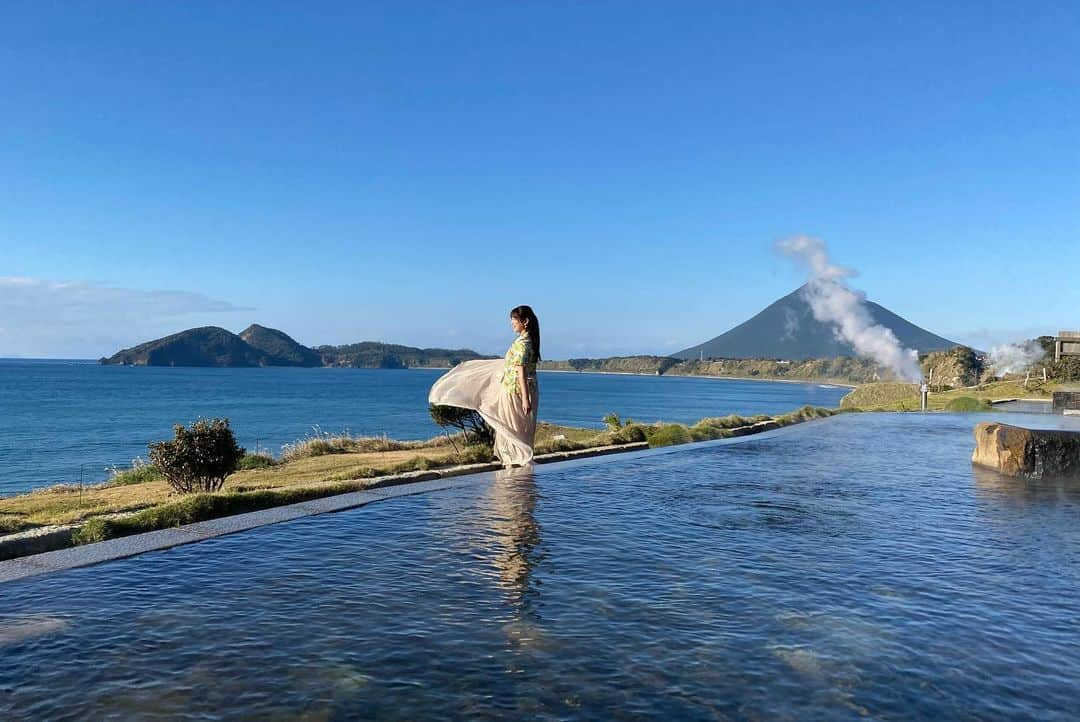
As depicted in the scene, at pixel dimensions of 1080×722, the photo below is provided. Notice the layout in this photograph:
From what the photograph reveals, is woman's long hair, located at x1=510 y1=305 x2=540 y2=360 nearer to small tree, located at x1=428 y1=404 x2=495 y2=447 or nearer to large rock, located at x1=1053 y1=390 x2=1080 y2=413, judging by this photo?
small tree, located at x1=428 y1=404 x2=495 y2=447

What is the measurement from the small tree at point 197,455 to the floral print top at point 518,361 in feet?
18.2

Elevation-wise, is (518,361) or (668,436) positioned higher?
(518,361)

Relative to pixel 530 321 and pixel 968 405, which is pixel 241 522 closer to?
pixel 530 321

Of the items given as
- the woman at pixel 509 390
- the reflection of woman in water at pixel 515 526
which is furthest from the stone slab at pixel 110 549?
the woman at pixel 509 390

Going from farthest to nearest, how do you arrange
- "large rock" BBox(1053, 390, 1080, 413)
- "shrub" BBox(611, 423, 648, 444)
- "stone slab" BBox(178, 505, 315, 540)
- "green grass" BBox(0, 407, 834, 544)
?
"large rock" BBox(1053, 390, 1080, 413) < "shrub" BBox(611, 423, 648, 444) < "green grass" BBox(0, 407, 834, 544) < "stone slab" BBox(178, 505, 315, 540)

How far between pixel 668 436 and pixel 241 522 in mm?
13388

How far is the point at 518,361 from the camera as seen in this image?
12031mm

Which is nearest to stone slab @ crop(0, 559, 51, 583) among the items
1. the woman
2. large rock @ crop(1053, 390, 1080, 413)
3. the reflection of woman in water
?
the reflection of woman in water

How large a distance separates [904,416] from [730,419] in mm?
10957

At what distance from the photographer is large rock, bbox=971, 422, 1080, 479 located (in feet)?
44.3

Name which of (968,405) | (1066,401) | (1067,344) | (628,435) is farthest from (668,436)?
(968,405)

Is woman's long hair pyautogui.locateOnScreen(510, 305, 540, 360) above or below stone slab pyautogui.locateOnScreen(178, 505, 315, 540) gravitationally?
above

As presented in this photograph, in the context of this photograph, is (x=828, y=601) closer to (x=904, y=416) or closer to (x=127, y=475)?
(x=127, y=475)

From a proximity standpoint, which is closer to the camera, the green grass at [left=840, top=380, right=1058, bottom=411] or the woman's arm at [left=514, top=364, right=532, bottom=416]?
the woman's arm at [left=514, top=364, right=532, bottom=416]
